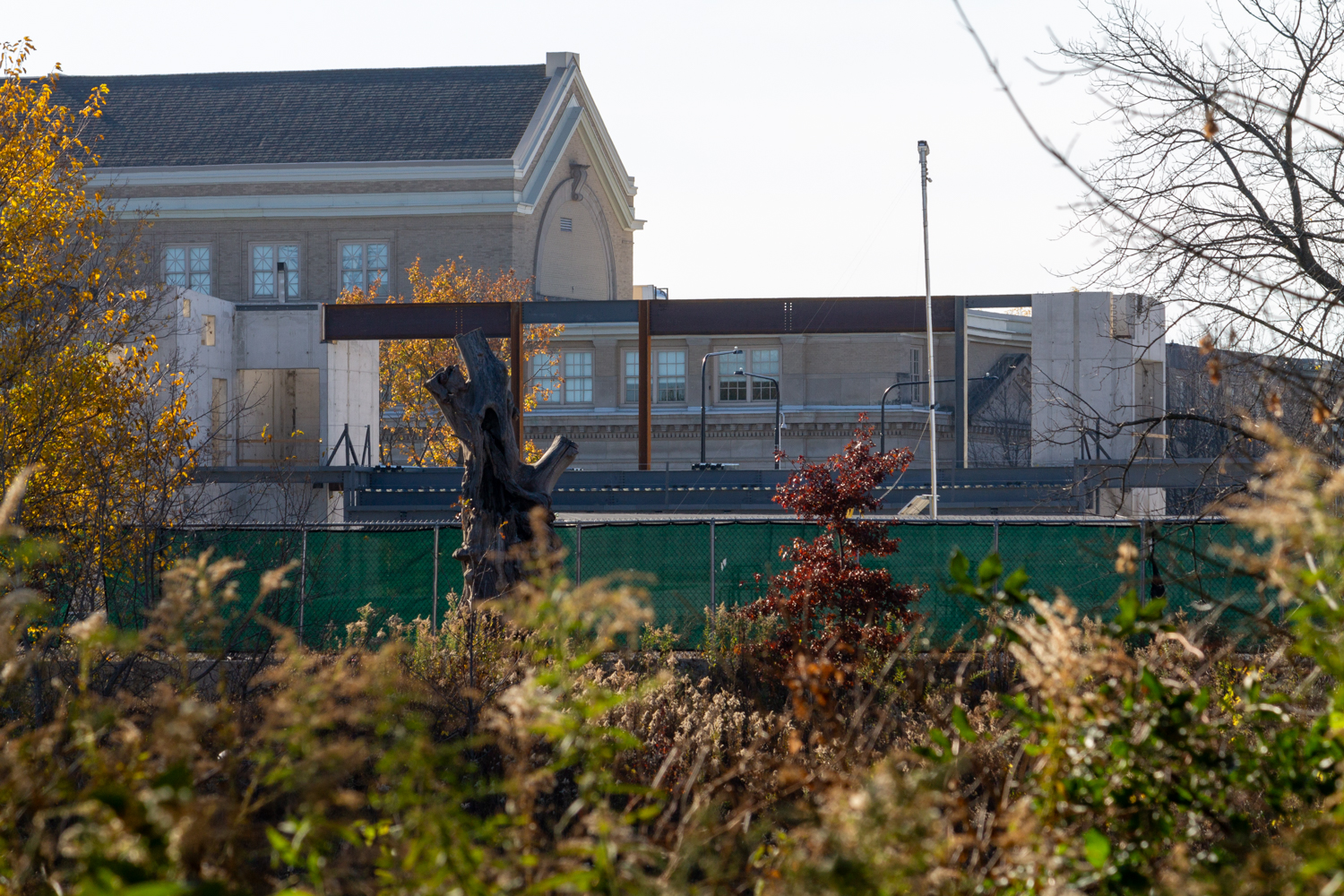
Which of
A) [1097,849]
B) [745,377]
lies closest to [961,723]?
[1097,849]

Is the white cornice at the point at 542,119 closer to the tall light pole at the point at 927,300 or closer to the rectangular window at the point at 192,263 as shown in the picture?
the rectangular window at the point at 192,263

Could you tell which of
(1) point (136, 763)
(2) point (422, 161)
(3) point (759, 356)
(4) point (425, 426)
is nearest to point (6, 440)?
(1) point (136, 763)

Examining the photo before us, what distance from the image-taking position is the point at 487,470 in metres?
14.1

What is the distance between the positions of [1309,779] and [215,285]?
59.0 meters

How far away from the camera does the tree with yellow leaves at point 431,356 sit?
151 feet

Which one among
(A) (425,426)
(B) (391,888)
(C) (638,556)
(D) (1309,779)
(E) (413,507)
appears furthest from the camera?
(A) (425,426)

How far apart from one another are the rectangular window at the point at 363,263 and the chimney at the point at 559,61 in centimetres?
1223

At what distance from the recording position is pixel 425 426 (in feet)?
163

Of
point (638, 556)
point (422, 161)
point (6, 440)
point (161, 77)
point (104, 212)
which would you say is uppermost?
point (161, 77)

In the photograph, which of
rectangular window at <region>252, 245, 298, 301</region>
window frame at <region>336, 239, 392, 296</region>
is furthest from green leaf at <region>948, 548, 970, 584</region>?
rectangular window at <region>252, 245, 298, 301</region>

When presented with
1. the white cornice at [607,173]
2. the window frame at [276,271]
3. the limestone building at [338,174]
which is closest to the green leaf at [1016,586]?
the limestone building at [338,174]

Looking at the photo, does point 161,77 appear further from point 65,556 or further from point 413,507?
point 65,556

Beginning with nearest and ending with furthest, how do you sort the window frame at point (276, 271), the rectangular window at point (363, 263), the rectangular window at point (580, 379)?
the window frame at point (276, 271)
the rectangular window at point (363, 263)
the rectangular window at point (580, 379)

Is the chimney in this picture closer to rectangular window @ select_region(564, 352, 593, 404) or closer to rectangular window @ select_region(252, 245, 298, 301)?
rectangular window @ select_region(564, 352, 593, 404)
